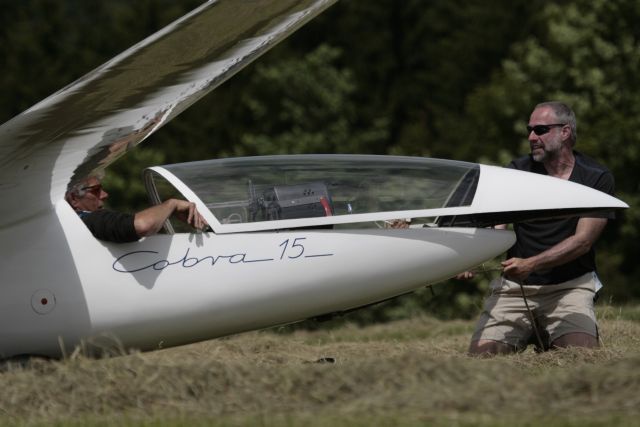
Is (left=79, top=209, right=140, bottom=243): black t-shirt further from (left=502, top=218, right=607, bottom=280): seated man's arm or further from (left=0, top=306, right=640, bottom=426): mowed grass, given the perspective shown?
(left=502, top=218, right=607, bottom=280): seated man's arm

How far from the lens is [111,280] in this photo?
6.92 metres

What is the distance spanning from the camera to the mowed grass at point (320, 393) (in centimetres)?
516

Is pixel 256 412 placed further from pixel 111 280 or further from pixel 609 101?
pixel 609 101

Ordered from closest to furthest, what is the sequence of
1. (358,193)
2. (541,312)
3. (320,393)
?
(320,393) → (358,193) → (541,312)

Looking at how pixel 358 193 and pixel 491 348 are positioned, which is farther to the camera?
pixel 491 348

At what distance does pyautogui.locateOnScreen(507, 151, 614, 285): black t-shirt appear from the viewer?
315 inches

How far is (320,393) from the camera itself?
18.5ft

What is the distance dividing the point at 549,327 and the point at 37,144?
147 inches

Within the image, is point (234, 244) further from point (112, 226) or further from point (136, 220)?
point (112, 226)

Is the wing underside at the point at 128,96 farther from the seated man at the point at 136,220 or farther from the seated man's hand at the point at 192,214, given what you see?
the seated man's hand at the point at 192,214

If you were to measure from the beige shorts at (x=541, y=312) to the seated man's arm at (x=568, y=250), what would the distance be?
350 millimetres

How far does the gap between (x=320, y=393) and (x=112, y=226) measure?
1.92 m

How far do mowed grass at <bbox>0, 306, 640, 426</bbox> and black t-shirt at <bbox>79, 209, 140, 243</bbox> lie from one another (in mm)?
771

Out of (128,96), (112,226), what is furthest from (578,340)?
(128,96)
